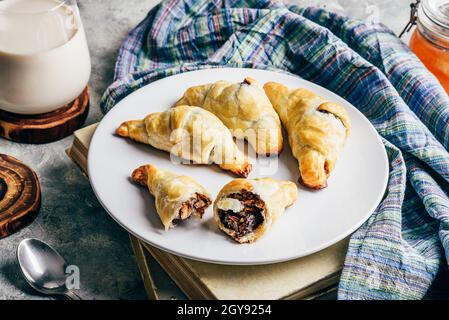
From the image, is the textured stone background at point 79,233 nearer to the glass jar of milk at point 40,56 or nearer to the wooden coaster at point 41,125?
the wooden coaster at point 41,125

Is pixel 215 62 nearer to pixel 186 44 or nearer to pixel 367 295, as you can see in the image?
pixel 186 44

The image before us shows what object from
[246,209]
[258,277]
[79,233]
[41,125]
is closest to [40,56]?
[41,125]

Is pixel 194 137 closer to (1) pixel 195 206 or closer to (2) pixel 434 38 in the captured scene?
(1) pixel 195 206

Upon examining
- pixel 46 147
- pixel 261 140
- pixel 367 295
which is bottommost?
pixel 46 147

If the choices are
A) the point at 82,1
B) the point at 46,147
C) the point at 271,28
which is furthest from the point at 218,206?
the point at 82,1

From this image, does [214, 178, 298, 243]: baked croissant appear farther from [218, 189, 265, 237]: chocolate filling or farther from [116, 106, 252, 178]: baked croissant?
[116, 106, 252, 178]: baked croissant

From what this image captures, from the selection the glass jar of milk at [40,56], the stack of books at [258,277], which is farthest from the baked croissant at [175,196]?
the glass jar of milk at [40,56]

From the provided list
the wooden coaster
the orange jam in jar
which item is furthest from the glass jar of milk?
the orange jam in jar
